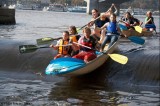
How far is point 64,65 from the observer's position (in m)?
10.9

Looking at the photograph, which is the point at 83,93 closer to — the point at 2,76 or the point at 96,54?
the point at 96,54

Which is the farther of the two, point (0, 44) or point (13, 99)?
point (0, 44)

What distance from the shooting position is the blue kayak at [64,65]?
1079cm

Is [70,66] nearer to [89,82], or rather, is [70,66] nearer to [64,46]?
[64,46]

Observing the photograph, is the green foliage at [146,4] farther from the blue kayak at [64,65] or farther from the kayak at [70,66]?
the blue kayak at [64,65]

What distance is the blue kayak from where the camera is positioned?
35.4 ft

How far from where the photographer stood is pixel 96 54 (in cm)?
1183

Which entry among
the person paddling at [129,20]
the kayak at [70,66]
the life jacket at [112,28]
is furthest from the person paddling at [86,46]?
the person paddling at [129,20]

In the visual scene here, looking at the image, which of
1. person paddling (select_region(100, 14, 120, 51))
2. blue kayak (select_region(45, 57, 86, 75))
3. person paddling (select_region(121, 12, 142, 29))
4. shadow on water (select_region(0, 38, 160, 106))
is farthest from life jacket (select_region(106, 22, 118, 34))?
person paddling (select_region(121, 12, 142, 29))

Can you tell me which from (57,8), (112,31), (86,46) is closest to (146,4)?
(57,8)

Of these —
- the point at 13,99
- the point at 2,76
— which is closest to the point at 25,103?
the point at 13,99

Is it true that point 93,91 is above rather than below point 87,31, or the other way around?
below

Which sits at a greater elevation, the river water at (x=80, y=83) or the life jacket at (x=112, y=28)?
the life jacket at (x=112, y=28)

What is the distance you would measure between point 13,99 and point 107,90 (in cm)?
294
